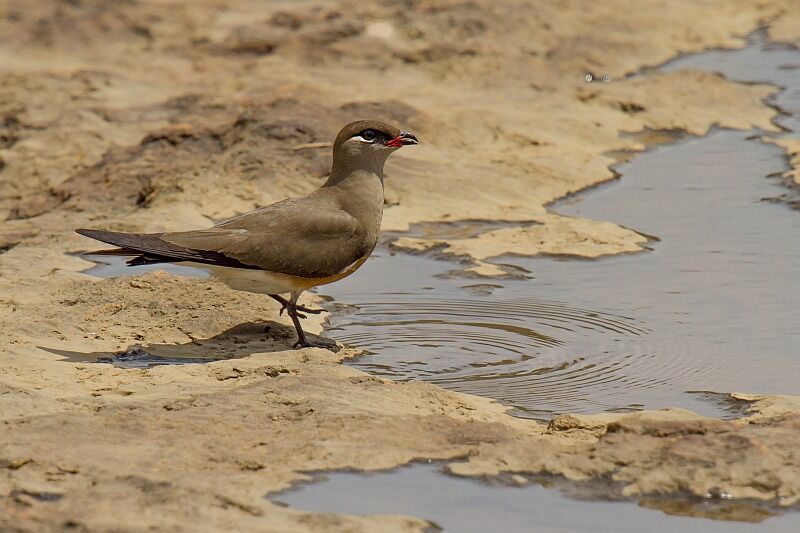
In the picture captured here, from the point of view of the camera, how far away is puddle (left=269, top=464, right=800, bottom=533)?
5121mm

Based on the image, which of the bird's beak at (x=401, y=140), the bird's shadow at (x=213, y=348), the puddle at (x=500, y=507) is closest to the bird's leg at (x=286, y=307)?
the bird's shadow at (x=213, y=348)

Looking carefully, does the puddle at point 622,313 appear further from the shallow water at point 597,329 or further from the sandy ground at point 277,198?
the sandy ground at point 277,198

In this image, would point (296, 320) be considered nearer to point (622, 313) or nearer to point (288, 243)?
point (288, 243)

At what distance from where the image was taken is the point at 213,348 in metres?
7.37

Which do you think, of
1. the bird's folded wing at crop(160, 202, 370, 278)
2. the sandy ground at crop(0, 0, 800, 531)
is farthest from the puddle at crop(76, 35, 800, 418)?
the bird's folded wing at crop(160, 202, 370, 278)

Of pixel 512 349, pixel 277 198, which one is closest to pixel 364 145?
pixel 512 349

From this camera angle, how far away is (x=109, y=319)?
7625mm

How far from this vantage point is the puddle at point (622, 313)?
6.95m

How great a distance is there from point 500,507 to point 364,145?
3.36 metres

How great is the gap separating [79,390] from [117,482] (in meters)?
1.38

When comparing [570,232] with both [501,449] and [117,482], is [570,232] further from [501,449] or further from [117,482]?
[117,482]

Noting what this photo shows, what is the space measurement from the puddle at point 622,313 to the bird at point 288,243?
489mm

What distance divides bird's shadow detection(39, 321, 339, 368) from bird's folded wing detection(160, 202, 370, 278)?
414 mm

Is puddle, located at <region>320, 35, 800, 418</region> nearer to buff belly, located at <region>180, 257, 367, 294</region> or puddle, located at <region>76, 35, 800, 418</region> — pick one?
puddle, located at <region>76, 35, 800, 418</region>
